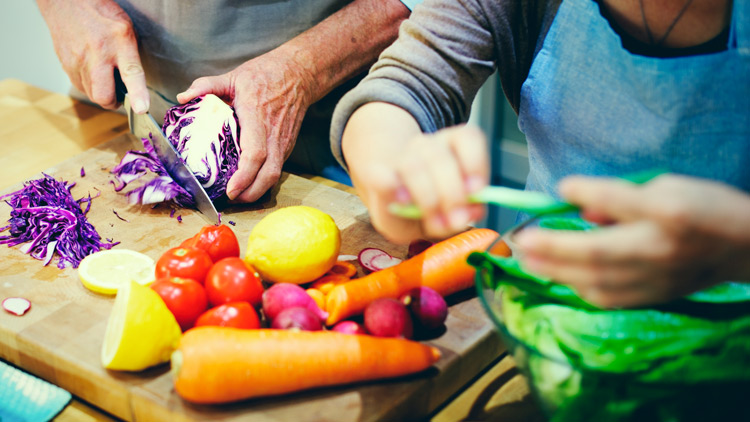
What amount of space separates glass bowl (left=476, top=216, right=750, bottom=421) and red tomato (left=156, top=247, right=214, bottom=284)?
0.57m

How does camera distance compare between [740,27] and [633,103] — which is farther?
[633,103]

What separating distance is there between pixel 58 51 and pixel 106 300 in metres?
1.16

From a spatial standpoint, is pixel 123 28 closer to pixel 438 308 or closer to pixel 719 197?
pixel 438 308

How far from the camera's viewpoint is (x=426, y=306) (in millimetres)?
1205

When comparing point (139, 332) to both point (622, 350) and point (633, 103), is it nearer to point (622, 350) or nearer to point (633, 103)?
point (622, 350)

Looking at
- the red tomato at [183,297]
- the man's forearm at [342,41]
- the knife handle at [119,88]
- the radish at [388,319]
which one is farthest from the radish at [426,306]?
the knife handle at [119,88]

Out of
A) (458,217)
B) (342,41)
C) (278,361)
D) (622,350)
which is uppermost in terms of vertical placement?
(458,217)

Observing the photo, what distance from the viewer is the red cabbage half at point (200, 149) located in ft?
5.60

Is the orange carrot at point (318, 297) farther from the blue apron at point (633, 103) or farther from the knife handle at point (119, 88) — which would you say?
the knife handle at point (119, 88)

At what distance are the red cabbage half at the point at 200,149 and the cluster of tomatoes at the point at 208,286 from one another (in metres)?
0.35

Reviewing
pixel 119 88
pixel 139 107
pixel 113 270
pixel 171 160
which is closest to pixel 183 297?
pixel 113 270

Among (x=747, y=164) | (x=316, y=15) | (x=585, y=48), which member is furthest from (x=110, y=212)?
(x=747, y=164)

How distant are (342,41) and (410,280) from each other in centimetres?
94

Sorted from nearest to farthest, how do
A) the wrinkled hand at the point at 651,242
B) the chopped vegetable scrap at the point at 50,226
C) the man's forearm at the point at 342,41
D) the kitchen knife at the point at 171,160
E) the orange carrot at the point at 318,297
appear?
the wrinkled hand at the point at 651,242 → the orange carrot at the point at 318,297 → the chopped vegetable scrap at the point at 50,226 → the kitchen knife at the point at 171,160 → the man's forearm at the point at 342,41
